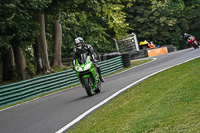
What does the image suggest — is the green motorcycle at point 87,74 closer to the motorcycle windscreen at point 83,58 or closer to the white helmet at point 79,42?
the motorcycle windscreen at point 83,58

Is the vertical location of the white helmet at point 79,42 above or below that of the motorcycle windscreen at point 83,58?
above

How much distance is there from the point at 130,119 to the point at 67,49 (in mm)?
39508

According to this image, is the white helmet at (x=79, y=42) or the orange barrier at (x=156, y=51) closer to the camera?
the white helmet at (x=79, y=42)

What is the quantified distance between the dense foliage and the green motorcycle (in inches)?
302

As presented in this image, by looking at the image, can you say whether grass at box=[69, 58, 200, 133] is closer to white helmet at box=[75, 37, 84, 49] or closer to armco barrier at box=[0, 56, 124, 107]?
white helmet at box=[75, 37, 84, 49]

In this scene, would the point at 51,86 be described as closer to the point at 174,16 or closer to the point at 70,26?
the point at 70,26

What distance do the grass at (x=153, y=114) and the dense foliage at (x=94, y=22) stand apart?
37.9ft

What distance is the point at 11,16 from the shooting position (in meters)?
18.3

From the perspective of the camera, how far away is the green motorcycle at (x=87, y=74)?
436 inches

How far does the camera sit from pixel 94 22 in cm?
4712

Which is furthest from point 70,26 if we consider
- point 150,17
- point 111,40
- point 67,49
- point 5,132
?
point 5,132

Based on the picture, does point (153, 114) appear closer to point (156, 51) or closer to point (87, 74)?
point (87, 74)

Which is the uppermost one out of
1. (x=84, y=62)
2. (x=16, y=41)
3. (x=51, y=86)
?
(x=16, y=41)

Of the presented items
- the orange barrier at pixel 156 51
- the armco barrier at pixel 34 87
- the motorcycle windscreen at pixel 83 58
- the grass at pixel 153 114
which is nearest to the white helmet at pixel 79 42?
the motorcycle windscreen at pixel 83 58
